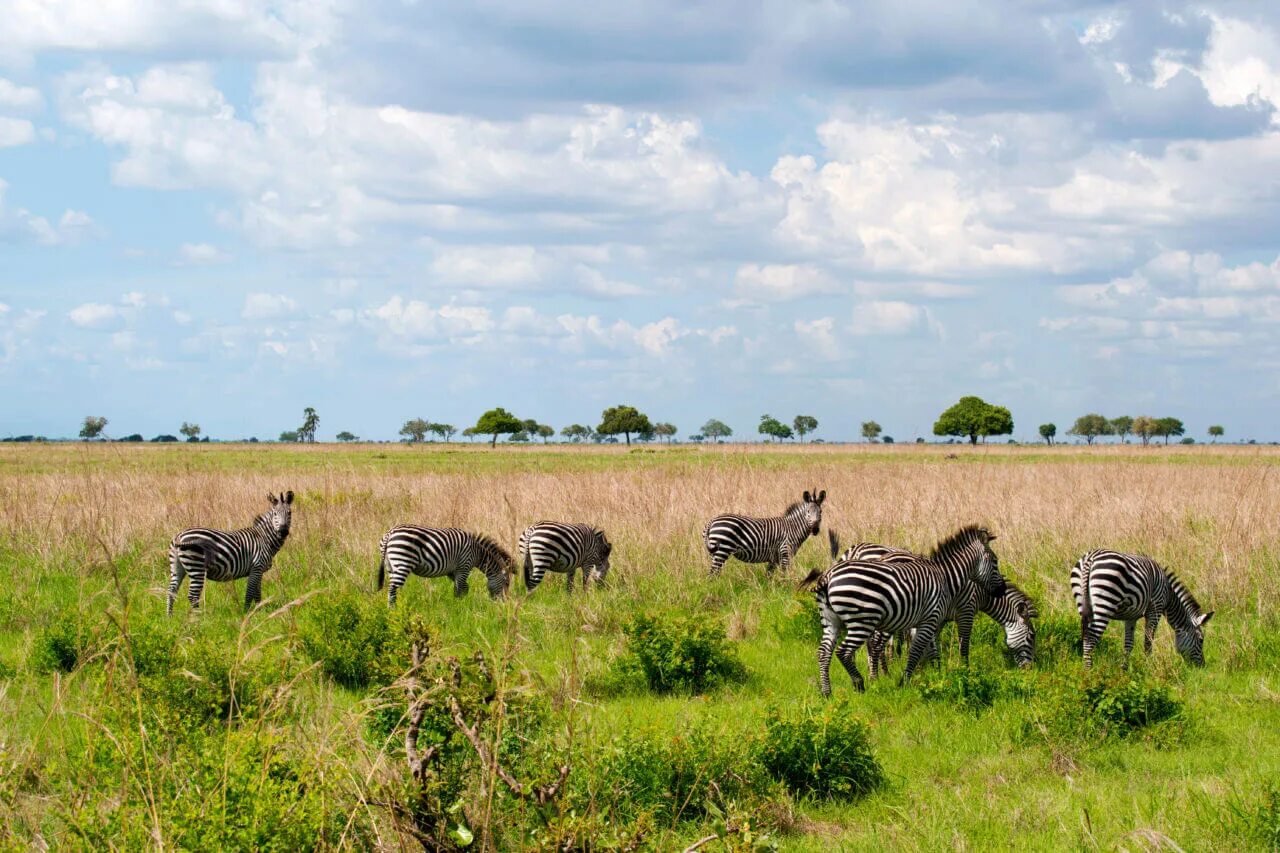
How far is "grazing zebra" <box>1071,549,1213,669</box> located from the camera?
10.0m

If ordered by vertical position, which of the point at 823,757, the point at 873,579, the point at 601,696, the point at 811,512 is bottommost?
the point at 601,696

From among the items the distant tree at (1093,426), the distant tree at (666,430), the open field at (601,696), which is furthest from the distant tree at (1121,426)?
the open field at (601,696)

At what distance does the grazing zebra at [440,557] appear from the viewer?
1295 cm

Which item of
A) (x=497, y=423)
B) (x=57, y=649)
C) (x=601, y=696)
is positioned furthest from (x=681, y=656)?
(x=497, y=423)

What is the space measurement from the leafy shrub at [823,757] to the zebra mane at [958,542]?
3.45 m

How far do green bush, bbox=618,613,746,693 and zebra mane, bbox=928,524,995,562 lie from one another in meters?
2.26

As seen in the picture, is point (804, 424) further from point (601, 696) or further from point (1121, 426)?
point (601, 696)

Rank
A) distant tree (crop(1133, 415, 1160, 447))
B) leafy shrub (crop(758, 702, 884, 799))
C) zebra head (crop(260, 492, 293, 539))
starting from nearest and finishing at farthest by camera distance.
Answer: leafy shrub (crop(758, 702, 884, 799))
zebra head (crop(260, 492, 293, 539))
distant tree (crop(1133, 415, 1160, 447))

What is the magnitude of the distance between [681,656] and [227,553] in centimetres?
626

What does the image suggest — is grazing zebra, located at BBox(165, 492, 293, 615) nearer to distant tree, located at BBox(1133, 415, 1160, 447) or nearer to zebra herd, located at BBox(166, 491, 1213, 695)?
zebra herd, located at BBox(166, 491, 1213, 695)

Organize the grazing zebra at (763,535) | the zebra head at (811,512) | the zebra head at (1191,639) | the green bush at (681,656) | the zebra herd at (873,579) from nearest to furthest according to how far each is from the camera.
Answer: the zebra herd at (873,579) → the green bush at (681,656) → the zebra head at (1191,639) → the grazing zebra at (763,535) → the zebra head at (811,512)

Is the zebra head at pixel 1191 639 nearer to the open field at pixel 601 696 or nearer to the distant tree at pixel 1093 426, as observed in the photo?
the open field at pixel 601 696

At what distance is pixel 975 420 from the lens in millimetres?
112875

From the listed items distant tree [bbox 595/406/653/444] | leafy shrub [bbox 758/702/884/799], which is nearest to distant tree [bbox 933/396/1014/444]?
distant tree [bbox 595/406/653/444]
